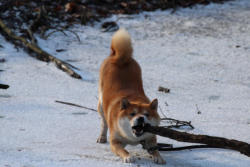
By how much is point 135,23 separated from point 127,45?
4.46 metres

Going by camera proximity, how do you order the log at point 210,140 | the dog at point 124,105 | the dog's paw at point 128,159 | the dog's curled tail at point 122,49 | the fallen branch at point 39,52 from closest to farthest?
the log at point 210,140, the dog's paw at point 128,159, the dog at point 124,105, the dog's curled tail at point 122,49, the fallen branch at point 39,52

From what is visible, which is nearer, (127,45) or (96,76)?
(127,45)

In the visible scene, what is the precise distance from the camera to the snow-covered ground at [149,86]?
139 inches

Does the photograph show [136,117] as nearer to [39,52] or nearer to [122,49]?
[122,49]

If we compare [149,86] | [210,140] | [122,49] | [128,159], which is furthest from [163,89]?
[210,140]

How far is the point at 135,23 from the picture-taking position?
8711 mm

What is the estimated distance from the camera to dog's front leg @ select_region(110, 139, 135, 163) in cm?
328

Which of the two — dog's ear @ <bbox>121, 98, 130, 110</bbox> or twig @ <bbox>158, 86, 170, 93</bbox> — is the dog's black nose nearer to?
dog's ear @ <bbox>121, 98, 130, 110</bbox>

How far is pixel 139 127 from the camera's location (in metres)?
3.34

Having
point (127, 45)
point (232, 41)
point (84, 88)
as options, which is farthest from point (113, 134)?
point (232, 41)

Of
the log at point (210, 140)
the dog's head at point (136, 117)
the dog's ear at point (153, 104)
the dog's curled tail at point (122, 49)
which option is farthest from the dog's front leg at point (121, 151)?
the dog's curled tail at point (122, 49)

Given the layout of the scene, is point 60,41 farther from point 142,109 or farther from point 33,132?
point 142,109

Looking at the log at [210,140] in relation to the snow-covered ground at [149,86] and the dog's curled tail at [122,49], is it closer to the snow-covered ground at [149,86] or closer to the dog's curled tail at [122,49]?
the snow-covered ground at [149,86]

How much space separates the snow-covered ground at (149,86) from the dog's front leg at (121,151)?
0.07 meters
